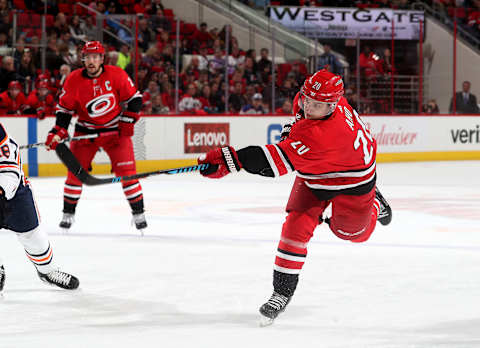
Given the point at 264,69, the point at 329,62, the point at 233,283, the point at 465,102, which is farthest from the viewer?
the point at 465,102

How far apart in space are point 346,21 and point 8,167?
446 inches

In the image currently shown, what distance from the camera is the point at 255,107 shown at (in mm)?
10781

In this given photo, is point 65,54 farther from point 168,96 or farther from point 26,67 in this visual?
point 168,96

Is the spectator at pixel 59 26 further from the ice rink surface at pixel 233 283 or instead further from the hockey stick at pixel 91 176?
the hockey stick at pixel 91 176

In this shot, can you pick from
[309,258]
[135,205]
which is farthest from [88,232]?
[309,258]

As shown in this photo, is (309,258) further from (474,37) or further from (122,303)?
(474,37)

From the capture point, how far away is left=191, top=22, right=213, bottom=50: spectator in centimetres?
1012

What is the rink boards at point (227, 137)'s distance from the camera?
30.5 ft

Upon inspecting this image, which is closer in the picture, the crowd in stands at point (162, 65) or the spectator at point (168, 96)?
the crowd in stands at point (162, 65)

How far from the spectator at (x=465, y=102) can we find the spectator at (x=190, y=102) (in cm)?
418

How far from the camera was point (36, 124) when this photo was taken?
923 cm

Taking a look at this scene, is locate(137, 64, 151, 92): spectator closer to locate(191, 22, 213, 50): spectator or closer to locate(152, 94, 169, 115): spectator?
locate(152, 94, 169, 115): spectator

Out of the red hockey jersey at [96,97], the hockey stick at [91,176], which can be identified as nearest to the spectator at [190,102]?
the red hockey jersey at [96,97]

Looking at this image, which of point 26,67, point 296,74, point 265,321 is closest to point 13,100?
point 26,67
